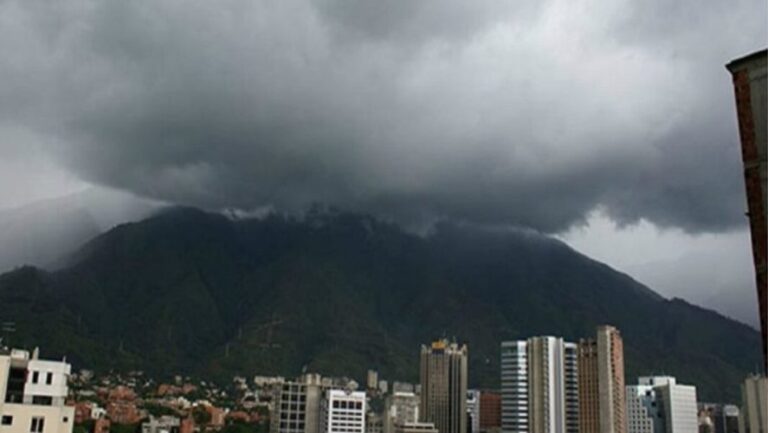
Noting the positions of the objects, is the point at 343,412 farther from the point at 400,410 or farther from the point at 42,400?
the point at 42,400

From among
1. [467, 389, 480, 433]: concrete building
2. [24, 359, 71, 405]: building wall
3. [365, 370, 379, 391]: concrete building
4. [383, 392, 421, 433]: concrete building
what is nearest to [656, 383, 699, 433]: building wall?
[467, 389, 480, 433]: concrete building

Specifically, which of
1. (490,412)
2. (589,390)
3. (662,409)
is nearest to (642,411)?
(662,409)

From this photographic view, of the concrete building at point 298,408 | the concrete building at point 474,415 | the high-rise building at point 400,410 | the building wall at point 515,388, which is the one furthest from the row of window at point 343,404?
the concrete building at point 474,415

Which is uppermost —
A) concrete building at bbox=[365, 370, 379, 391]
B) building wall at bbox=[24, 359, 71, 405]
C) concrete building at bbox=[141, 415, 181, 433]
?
concrete building at bbox=[365, 370, 379, 391]

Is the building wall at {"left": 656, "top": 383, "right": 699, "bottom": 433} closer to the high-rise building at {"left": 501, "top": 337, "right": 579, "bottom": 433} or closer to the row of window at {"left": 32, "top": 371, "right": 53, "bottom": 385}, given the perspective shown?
the high-rise building at {"left": 501, "top": 337, "right": 579, "bottom": 433}

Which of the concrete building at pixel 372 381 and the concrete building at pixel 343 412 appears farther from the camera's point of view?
the concrete building at pixel 372 381

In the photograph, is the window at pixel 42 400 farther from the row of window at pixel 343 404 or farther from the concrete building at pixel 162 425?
the row of window at pixel 343 404

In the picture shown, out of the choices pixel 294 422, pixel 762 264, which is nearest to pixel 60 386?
pixel 762 264
